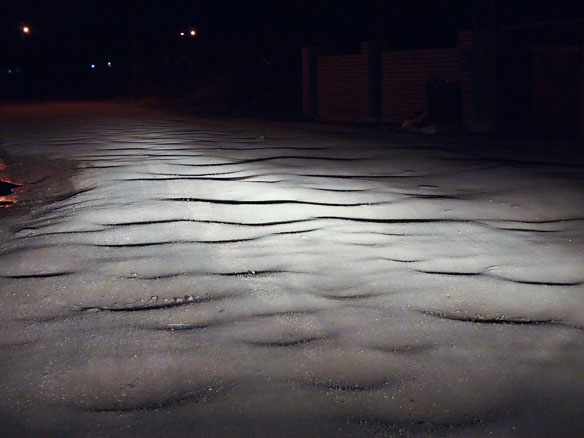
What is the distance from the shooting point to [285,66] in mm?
38062

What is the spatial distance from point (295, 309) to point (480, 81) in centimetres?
1272

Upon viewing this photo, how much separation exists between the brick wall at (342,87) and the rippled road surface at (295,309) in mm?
11907

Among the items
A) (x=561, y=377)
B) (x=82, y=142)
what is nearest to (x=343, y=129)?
(x=82, y=142)

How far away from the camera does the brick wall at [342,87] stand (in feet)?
64.7

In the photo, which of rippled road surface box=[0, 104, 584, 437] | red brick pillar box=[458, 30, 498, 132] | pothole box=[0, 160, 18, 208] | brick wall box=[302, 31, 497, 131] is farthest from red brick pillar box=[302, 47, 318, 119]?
rippled road surface box=[0, 104, 584, 437]

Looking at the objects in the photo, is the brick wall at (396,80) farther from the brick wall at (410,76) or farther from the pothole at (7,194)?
the pothole at (7,194)

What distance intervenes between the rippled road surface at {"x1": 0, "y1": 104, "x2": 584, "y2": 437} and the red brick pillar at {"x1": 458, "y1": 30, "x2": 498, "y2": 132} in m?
7.63

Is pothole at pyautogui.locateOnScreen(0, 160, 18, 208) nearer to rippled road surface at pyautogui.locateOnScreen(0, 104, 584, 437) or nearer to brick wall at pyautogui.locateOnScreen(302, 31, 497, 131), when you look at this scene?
rippled road surface at pyautogui.locateOnScreen(0, 104, 584, 437)

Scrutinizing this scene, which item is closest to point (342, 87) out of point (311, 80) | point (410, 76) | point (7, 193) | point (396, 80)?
point (311, 80)

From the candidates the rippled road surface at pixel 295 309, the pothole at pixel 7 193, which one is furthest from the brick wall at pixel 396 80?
the pothole at pixel 7 193

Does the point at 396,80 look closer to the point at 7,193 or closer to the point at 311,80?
the point at 311,80

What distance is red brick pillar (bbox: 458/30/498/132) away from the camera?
607 inches

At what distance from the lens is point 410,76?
58.5 ft

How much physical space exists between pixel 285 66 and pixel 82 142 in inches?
991
